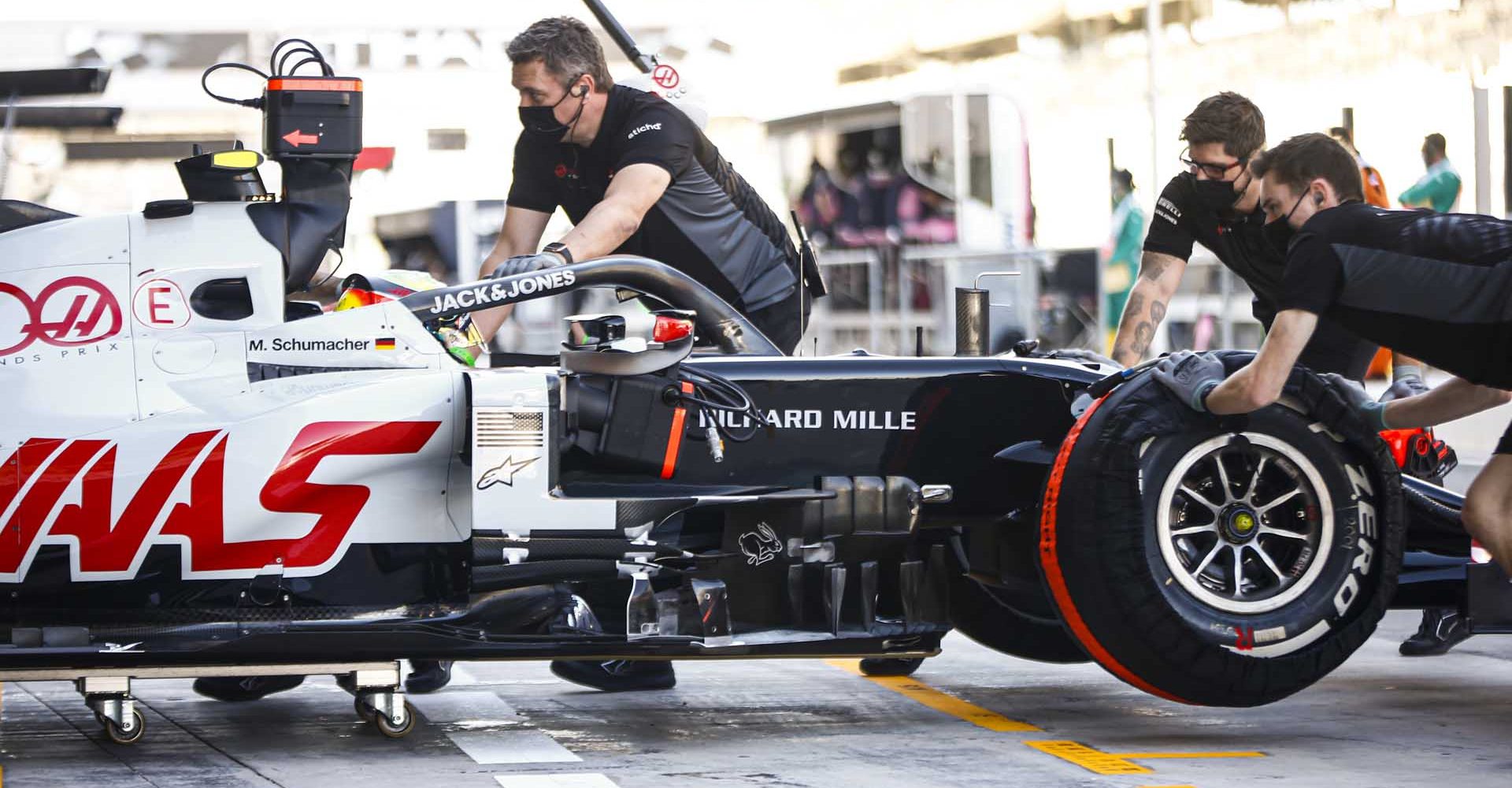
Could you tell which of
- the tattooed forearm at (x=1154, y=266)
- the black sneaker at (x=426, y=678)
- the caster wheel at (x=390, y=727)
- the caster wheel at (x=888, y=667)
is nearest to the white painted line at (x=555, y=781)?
the caster wheel at (x=390, y=727)

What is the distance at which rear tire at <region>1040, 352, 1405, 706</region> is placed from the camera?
Result: 490cm

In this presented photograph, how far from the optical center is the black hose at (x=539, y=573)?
16.0 ft

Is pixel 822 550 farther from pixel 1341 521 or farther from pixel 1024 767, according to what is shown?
pixel 1341 521

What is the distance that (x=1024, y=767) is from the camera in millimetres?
4836

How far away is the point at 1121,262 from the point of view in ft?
47.3

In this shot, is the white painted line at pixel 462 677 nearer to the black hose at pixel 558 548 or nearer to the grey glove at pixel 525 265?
the black hose at pixel 558 548

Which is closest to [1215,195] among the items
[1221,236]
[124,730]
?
[1221,236]

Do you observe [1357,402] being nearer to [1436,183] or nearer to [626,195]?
[626,195]

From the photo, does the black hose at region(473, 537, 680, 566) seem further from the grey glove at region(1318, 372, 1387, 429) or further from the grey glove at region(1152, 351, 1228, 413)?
the grey glove at region(1318, 372, 1387, 429)

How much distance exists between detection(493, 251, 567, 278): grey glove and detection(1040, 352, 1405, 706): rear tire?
4.87 ft

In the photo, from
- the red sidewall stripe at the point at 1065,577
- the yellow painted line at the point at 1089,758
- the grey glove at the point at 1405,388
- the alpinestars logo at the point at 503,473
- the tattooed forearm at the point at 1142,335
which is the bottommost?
the yellow painted line at the point at 1089,758

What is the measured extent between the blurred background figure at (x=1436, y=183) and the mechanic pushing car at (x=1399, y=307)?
7.69 metres

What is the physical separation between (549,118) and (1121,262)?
8.74 metres

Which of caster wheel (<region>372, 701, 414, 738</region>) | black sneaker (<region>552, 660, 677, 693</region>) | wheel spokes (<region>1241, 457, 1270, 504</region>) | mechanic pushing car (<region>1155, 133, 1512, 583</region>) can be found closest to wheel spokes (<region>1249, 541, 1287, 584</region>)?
wheel spokes (<region>1241, 457, 1270, 504</region>)
